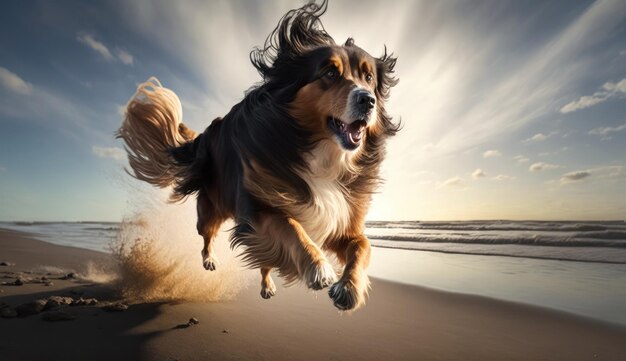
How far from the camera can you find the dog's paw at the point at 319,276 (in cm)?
249

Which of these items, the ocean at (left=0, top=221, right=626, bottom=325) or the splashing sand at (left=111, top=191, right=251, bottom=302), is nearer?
the splashing sand at (left=111, top=191, right=251, bottom=302)

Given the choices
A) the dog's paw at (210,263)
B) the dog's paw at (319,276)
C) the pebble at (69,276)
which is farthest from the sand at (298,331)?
the dog's paw at (319,276)

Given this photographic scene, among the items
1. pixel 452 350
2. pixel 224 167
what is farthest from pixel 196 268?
pixel 452 350

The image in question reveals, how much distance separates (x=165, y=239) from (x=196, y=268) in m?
0.67

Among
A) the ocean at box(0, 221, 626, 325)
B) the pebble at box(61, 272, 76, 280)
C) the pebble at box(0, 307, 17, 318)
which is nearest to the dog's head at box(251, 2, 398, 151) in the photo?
the pebble at box(0, 307, 17, 318)

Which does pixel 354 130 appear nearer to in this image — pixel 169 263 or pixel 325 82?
pixel 325 82

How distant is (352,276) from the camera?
8.89 ft

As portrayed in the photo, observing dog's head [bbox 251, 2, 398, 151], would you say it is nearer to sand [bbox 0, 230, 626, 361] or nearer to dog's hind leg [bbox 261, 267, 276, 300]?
dog's hind leg [bbox 261, 267, 276, 300]

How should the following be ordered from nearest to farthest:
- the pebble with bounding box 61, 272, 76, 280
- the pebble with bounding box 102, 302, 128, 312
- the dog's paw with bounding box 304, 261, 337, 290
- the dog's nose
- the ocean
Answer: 1. the dog's paw with bounding box 304, 261, 337, 290
2. the dog's nose
3. the pebble with bounding box 102, 302, 128, 312
4. the ocean
5. the pebble with bounding box 61, 272, 76, 280

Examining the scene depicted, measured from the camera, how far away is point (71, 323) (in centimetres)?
403

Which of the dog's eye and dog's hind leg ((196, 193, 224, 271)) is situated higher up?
the dog's eye

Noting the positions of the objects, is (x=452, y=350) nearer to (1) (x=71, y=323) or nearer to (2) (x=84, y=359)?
(2) (x=84, y=359)

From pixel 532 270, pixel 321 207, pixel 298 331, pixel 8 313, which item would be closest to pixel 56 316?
pixel 8 313

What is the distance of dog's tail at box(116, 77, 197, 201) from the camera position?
5.34 m
